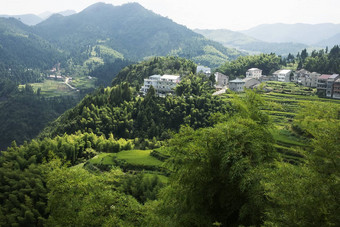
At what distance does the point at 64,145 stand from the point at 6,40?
170m

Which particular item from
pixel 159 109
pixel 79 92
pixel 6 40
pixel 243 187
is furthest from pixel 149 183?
pixel 6 40

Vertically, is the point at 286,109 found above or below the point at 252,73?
below

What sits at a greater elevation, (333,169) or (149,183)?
(333,169)

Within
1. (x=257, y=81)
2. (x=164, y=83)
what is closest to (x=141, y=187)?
(x=164, y=83)

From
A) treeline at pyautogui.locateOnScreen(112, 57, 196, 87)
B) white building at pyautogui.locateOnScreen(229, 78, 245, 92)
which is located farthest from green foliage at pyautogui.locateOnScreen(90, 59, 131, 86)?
white building at pyautogui.locateOnScreen(229, 78, 245, 92)

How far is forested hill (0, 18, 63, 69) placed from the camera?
498 feet

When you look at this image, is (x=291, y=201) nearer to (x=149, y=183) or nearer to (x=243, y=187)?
(x=243, y=187)

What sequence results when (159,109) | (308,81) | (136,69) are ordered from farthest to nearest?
(136,69)
(308,81)
(159,109)

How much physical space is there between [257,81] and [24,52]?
144 m

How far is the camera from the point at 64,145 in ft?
95.8

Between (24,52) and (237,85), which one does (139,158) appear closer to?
(237,85)

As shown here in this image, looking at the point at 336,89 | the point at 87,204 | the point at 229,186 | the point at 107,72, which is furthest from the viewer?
the point at 107,72

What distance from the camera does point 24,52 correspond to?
16288 centimetres

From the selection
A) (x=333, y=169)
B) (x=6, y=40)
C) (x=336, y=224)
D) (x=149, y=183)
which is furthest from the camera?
(x=6, y=40)
